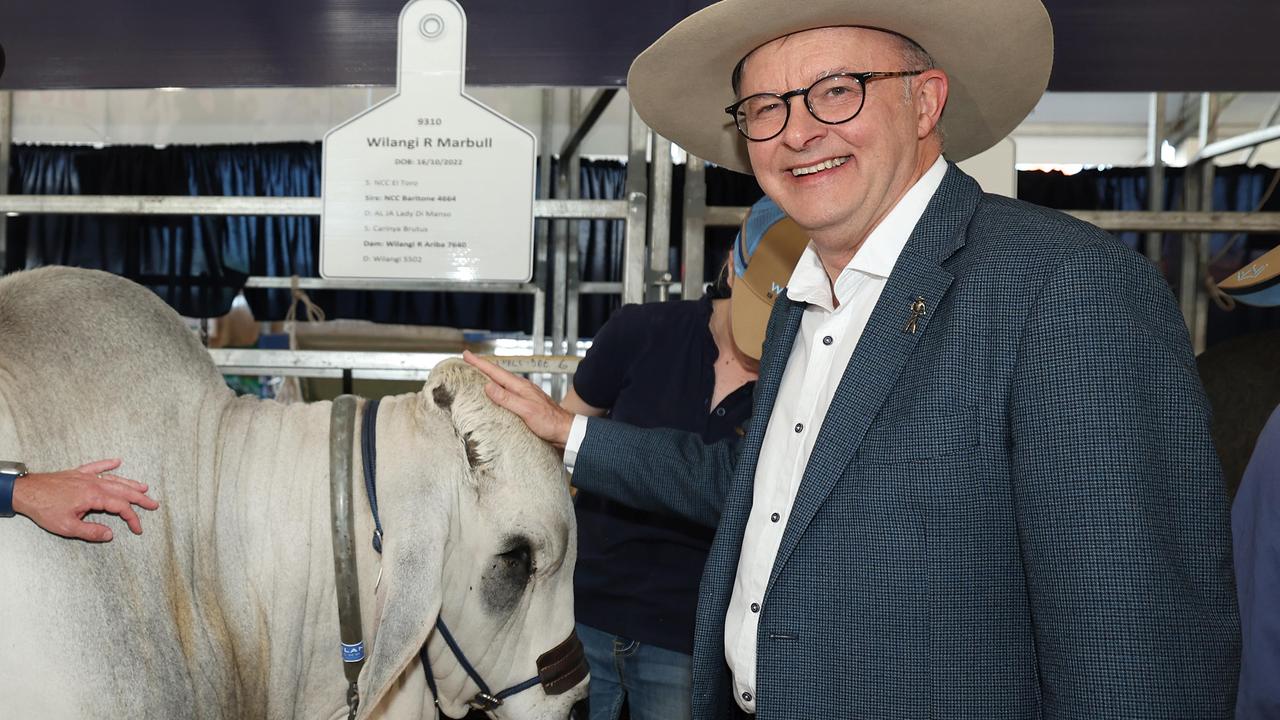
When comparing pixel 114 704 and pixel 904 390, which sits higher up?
pixel 904 390

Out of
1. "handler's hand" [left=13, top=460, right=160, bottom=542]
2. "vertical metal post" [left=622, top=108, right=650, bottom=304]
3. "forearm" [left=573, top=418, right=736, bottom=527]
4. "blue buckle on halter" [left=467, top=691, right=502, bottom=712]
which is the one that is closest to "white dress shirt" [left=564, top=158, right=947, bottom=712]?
"forearm" [left=573, top=418, right=736, bottom=527]

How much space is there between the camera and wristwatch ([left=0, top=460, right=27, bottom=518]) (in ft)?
5.40

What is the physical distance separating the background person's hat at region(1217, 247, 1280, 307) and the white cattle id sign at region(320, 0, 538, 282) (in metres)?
2.27

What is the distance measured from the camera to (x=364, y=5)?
257 centimetres

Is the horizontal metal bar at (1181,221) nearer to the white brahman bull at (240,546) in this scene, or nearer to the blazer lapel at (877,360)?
the blazer lapel at (877,360)

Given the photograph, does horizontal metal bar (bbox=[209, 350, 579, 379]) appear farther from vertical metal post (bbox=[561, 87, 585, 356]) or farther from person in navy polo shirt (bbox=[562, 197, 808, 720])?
vertical metal post (bbox=[561, 87, 585, 356])

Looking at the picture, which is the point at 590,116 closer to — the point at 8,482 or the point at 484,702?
the point at 484,702

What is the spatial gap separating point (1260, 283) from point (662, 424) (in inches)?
Result: 76.8

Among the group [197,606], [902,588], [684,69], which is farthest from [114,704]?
[684,69]

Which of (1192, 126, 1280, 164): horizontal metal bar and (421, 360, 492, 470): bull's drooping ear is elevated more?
(1192, 126, 1280, 164): horizontal metal bar

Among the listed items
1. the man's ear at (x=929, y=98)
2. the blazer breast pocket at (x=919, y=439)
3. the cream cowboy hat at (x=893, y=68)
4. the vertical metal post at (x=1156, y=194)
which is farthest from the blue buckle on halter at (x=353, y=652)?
the vertical metal post at (x=1156, y=194)

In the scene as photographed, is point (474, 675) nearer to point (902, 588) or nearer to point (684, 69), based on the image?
point (902, 588)

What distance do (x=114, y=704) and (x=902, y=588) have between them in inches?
51.6

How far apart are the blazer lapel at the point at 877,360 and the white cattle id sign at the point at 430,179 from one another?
0.99 metres
